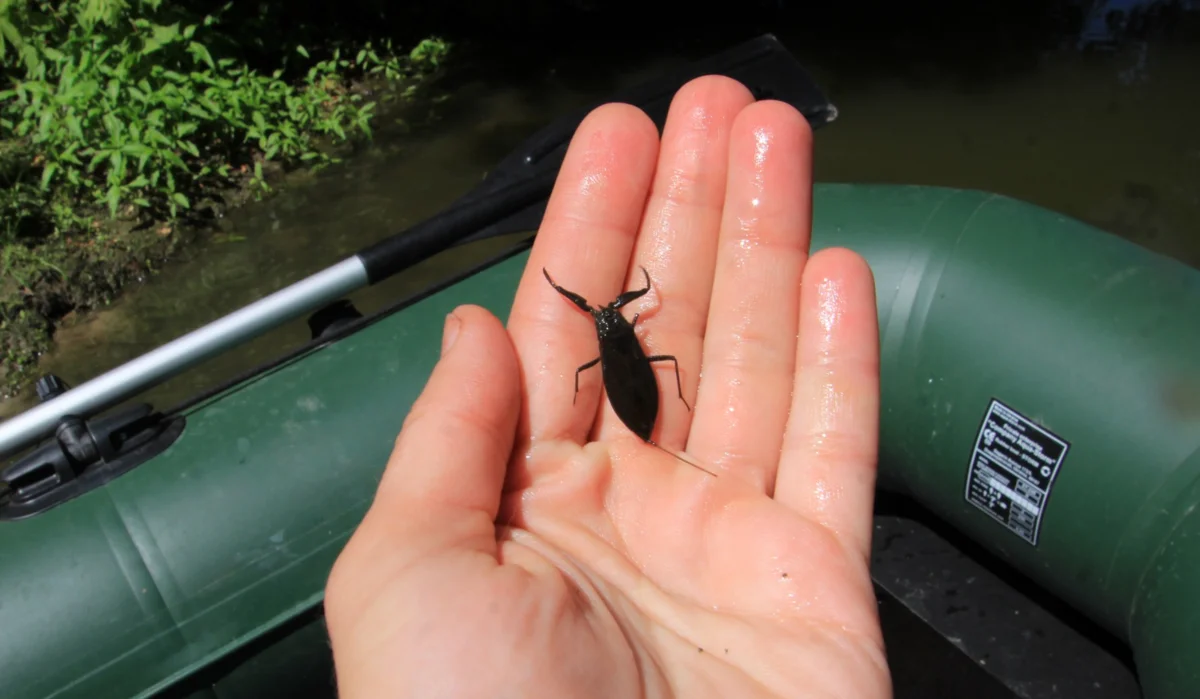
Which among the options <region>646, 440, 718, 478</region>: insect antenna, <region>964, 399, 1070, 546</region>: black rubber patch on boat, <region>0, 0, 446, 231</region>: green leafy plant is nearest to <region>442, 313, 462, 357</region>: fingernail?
<region>646, 440, 718, 478</region>: insect antenna

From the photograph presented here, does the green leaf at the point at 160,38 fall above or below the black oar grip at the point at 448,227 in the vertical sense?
above

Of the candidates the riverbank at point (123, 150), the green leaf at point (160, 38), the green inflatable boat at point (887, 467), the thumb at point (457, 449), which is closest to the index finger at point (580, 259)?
the thumb at point (457, 449)

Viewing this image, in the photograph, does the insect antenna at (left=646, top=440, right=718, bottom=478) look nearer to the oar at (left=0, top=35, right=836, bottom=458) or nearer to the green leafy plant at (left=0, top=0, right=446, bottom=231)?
the oar at (left=0, top=35, right=836, bottom=458)

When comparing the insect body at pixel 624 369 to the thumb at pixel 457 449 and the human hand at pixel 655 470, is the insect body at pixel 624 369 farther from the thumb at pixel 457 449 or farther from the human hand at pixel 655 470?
the thumb at pixel 457 449

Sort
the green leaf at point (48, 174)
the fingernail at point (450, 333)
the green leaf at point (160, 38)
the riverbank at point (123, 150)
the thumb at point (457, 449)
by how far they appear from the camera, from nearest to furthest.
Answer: the thumb at point (457, 449), the fingernail at point (450, 333), the riverbank at point (123, 150), the green leaf at point (48, 174), the green leaf at point (160, 38)

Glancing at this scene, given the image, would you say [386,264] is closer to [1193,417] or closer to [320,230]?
[1193,417]

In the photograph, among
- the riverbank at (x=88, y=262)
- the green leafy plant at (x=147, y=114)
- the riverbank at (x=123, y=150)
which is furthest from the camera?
the green leafy plant at (x=147, y=114)

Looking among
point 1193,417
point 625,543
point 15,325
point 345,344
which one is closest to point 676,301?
point 625,543
